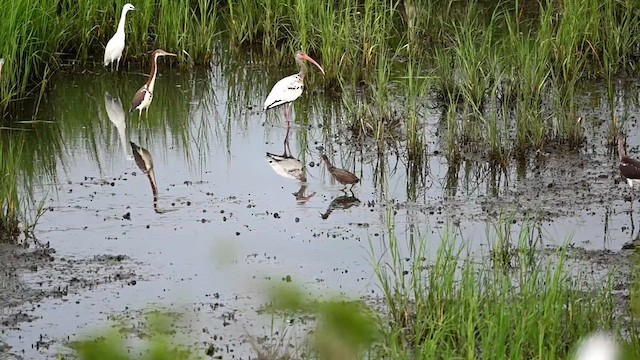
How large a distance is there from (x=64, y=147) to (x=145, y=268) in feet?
11.4

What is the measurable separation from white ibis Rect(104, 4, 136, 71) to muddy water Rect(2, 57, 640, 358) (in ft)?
1.53

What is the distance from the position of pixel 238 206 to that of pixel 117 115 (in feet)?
11.0

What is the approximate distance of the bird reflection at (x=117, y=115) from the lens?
11.3m

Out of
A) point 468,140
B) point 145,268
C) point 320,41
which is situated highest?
point 320,41

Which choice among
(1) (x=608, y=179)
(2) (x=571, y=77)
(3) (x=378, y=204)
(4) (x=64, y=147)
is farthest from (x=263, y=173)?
(2) (x=571, y=77)

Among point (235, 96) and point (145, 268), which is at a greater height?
point (235, 96)

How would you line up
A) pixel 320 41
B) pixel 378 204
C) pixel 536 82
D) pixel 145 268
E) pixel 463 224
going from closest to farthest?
pixel 145 268
pixel 463 224
pixel 378 204
pixel 536 82
pixel 320 41

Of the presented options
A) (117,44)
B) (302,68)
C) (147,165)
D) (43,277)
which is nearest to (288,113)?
(302,68)

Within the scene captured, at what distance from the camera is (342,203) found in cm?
929

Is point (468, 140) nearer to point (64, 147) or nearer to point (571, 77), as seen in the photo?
point (571, 77)

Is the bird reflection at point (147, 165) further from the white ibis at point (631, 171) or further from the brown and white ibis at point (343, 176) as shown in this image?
the white ibis at point (631, 171)

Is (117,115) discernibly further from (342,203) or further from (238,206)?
(342,203)

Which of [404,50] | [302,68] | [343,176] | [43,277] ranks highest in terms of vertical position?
[404,50]

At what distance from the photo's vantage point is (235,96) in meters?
12.8
